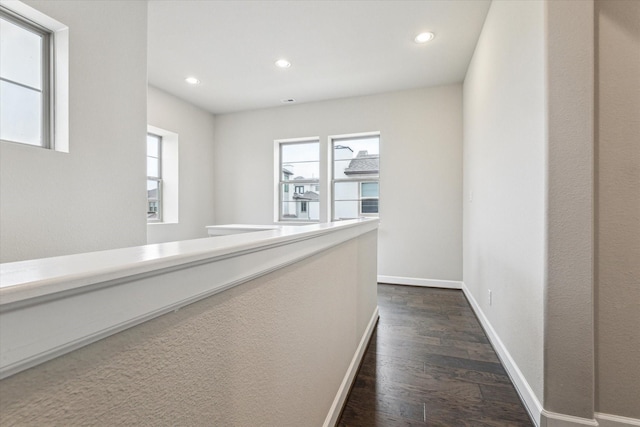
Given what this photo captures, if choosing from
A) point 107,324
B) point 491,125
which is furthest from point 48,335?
point 491,125

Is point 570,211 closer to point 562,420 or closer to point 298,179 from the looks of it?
point 562,420

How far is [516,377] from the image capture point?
5.54 feet

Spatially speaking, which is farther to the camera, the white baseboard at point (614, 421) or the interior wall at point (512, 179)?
the interior wall at point (512, 179)

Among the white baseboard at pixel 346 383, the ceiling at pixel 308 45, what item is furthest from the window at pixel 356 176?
the white baseboard at pixel 346 383

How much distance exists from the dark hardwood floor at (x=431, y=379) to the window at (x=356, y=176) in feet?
6.31

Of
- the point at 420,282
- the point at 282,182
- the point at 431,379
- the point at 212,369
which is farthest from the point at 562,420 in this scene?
the point at 282,182

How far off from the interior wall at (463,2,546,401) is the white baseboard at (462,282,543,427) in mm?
40

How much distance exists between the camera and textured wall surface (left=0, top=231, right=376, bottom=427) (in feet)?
1.03

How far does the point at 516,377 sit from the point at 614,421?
1.41 feet

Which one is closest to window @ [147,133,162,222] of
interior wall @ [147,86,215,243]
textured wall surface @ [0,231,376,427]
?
interior wall @ [147,86,215,243]

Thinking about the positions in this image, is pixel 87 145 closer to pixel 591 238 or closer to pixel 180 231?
pixel 180 231

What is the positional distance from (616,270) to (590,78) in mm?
874

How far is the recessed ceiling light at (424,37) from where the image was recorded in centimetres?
273

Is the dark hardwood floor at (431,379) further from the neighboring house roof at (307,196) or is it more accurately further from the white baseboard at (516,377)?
the neighboring house roof at (307,196)
